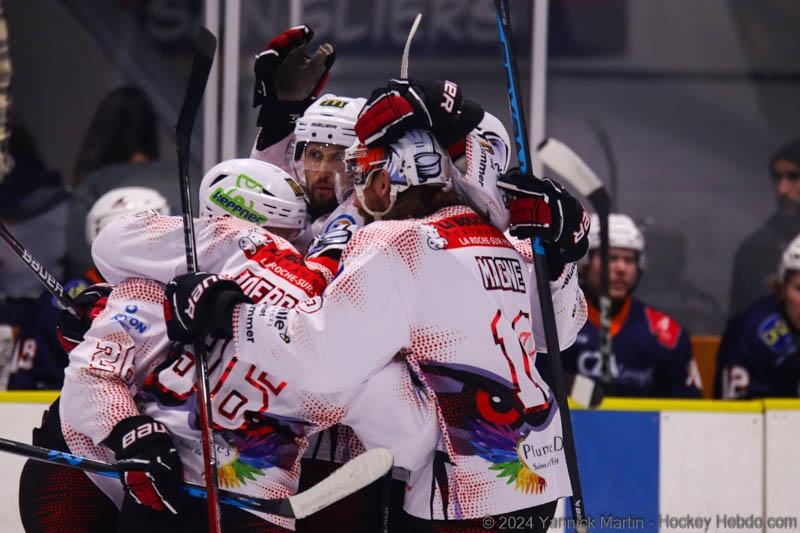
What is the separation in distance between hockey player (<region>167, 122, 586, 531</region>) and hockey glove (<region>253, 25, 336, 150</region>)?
2.23ft

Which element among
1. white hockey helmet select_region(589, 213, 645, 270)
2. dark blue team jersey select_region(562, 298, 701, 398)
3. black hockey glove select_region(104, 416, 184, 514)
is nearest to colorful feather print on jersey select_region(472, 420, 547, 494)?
black hockey glove select_region(104, 416, 184, 514)

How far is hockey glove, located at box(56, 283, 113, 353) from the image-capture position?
271 cm

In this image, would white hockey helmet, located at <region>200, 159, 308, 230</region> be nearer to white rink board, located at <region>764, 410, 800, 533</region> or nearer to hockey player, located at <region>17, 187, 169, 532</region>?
hockey player, located at <region>17, 187, 169, 532</region>

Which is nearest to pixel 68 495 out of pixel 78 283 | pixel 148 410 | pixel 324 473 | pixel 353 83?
pixel 148 410

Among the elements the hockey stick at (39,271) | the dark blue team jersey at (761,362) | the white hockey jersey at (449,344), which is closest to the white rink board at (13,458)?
the hockey stick at (39,271)

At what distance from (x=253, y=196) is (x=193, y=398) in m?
0.40

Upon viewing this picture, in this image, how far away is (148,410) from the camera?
2.50 meters

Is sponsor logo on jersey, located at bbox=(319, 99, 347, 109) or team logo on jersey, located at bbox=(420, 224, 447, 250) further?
sponsor logo on jersey, located at bbox=(319, 99, 347, 109)

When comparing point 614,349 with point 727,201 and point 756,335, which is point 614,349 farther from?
point 727,201

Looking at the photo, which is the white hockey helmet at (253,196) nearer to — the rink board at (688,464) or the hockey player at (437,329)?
the hockey player at (437,329)

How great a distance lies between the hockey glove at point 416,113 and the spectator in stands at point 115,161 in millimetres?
2814

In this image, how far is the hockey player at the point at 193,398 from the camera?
2410mm

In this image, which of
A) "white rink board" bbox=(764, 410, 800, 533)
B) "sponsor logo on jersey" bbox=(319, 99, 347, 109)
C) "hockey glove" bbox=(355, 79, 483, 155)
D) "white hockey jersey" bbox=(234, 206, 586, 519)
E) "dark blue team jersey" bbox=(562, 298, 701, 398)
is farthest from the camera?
"dark blue team jersey" bbox=(562, 298, 701, 398)

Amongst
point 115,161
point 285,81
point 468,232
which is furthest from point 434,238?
point 115,161
